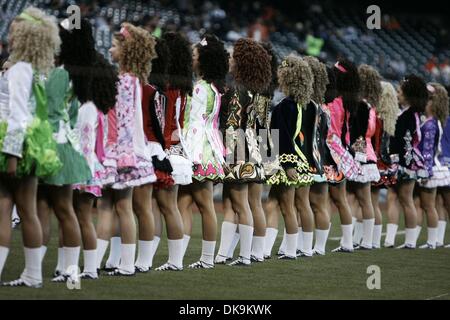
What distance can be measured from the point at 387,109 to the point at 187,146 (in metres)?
3.89

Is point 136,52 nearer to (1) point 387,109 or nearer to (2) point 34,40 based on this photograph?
(2) point 34,40

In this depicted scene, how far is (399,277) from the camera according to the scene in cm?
932

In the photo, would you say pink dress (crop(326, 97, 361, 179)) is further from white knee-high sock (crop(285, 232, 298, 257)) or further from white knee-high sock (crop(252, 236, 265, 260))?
white knee-high sock (crop(252, 236, 265, 260))

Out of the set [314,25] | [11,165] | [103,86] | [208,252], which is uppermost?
[314,25]

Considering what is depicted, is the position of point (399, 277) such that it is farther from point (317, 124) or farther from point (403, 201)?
point (403, 201)

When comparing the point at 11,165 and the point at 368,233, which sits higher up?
the point at 368,233

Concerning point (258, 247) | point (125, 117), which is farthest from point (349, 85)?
point (125, 117)

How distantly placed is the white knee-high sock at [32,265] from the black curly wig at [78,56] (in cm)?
124

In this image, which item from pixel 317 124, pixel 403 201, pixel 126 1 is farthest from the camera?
pixel 126 1

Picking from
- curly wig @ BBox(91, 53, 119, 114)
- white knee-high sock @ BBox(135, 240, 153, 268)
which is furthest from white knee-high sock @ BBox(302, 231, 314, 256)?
curly wig @ BBox(91, 53, 119, 114)

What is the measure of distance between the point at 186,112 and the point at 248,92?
79cm

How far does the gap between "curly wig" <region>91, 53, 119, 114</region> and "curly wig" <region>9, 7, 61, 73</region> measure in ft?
2.26

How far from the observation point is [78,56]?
25.5ft

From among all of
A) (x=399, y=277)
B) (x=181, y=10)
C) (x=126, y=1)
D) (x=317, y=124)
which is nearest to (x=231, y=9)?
(x=181, y=10)
